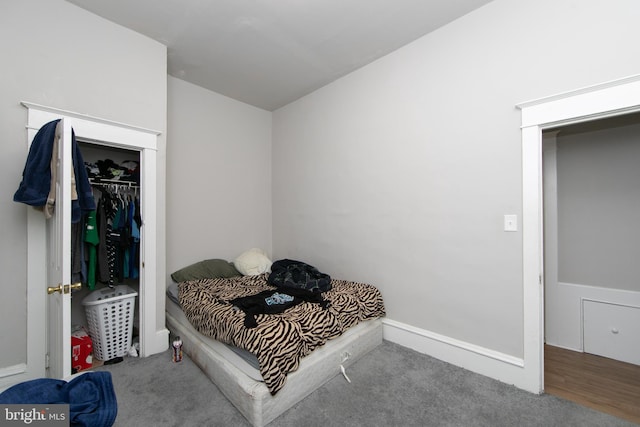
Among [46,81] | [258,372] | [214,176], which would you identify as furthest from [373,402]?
[46,81]

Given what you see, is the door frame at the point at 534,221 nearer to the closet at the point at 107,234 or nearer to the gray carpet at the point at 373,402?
the gray carpet at the point at 373,402

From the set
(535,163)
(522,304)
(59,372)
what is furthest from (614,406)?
(59,372)

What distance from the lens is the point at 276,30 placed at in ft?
7.61

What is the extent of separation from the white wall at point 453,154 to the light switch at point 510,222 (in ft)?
0.13

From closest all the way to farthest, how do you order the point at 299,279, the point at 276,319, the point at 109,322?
the point at 276,319 → the point at 109,322 → the point at 299,279

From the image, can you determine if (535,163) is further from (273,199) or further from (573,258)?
(273,199)

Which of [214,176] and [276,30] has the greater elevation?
[276,30]

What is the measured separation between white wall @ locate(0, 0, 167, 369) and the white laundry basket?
1.32 ft

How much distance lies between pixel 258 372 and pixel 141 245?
165cm

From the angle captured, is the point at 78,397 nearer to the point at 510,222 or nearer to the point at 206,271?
the point at 206,271

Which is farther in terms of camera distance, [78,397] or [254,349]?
[254,349]

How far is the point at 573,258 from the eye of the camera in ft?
8.42

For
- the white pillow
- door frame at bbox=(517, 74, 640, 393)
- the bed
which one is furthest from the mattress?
door frame at bbox=(517, 74, 640, 393)

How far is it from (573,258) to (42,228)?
4551 mm
